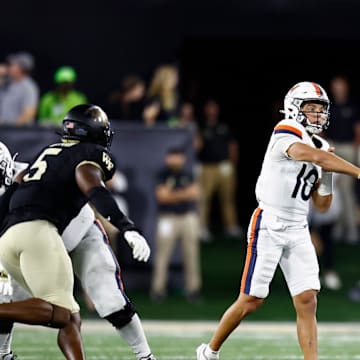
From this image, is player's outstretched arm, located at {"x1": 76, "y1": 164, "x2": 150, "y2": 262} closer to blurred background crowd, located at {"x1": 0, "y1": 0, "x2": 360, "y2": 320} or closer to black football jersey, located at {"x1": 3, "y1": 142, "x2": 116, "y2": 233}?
black football jersey, located at {"x1": 3, "y1": 142, "x2": 116, "y2": 233}

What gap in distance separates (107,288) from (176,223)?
527 cm

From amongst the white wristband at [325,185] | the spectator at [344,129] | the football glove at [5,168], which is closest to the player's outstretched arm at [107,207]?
the football glove at [5,168]

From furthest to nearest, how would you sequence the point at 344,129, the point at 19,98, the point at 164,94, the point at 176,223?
the point at 344,129 → the point at 164,94 → the point at 19,98 → the point at 176,223

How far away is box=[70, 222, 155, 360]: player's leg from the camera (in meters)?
6.98

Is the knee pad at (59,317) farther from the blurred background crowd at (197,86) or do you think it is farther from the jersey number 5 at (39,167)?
the blurred background crowd at (197,86)

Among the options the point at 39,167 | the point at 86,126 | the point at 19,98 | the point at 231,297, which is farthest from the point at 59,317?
the point at 19,98

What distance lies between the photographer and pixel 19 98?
43.0 ft

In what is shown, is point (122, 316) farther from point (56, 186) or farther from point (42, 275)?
point (56, 186)

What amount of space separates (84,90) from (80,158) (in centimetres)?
861

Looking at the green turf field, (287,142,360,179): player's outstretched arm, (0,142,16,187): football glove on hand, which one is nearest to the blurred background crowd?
the green turf field

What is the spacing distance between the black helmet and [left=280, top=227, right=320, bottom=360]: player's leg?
1.29 m

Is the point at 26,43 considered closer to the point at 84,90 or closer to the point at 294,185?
the point at 84,90

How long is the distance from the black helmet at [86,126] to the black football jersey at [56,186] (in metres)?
0.10

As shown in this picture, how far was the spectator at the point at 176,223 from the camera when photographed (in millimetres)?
12195
